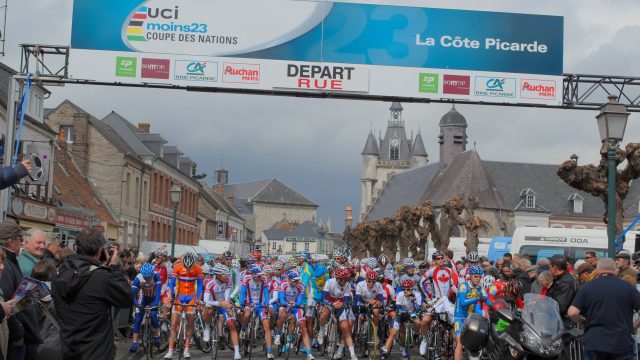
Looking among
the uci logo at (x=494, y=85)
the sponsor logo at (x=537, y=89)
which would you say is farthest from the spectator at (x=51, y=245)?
the sponsor logo at (x=537, y=89)

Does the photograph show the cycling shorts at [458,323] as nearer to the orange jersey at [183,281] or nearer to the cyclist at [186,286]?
the cyclist at [186,286]

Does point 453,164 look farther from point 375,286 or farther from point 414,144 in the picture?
point 375,286

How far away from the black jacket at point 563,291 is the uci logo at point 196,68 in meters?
12.3

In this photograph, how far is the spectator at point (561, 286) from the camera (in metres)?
11.8

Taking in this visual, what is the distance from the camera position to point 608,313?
983 cm

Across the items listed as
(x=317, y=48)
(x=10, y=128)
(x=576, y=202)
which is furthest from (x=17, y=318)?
(x=576, y=202)

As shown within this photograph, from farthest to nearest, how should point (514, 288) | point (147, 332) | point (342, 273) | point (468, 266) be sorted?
point (342, 273) → point (147, 332) → point (468, 266) → point (514, 288)

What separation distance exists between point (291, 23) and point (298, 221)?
172m

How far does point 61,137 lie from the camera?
49812 mm

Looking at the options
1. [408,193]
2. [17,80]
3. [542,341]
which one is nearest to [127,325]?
[17,80]

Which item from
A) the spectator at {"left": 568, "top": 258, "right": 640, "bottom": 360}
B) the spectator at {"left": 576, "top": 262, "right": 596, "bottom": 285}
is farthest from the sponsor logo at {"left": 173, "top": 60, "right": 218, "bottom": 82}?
the spectator at {"left": 568, "top": 258, "right": 640, "bottom": 360}

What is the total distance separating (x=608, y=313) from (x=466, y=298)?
5.97m

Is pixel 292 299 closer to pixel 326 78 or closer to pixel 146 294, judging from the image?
pixel 146 294

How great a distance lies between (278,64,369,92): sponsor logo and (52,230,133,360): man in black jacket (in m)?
14.5
